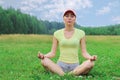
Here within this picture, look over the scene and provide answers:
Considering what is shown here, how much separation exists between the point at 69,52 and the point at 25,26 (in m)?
106

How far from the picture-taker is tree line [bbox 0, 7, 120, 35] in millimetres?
108312

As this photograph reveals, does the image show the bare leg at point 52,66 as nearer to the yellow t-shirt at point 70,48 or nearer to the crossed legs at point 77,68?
the crossed legs at point 77,68

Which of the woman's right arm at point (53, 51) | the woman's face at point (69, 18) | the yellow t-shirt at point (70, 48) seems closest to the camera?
the woman's face at point (69, 18)

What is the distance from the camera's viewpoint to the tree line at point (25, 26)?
10831 cm

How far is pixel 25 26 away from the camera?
11831cm

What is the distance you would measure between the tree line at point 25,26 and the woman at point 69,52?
297ft

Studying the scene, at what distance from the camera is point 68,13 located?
12805 mm

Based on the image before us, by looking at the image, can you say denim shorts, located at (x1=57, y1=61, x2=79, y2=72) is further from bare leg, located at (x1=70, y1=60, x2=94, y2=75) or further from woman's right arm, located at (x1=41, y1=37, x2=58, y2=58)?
woman's right arm, located at (x1=41, y1=37, x2=58, y2=58)

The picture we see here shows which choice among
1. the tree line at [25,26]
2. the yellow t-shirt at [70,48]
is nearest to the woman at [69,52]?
the yellow t-shirt at [70,48]

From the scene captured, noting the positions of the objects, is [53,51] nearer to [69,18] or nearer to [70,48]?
[70,48]

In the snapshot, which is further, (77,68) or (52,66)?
(52,66)

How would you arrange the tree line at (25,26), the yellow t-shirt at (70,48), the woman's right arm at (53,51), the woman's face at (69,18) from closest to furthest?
the woman's face at (69,18)
the yellow t-shirt at (70,48)
the woman's right arm at (53,51)
the tree line at (25,26)

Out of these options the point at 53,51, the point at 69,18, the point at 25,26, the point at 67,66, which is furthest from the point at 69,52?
the point at 25,26

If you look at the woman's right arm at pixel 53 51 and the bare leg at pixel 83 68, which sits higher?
the woman's right arm at pixel 53 51
